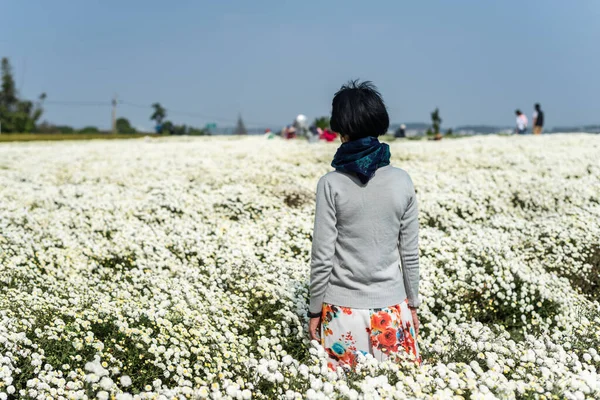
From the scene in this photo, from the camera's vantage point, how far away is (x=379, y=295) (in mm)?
3682

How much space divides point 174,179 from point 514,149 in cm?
1177

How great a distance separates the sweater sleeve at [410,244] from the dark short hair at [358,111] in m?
0.54

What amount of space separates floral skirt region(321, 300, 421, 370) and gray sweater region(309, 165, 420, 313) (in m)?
0.06

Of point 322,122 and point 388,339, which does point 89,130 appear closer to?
point 322,122

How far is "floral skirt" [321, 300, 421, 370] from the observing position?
3.69 meters

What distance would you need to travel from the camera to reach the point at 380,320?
3688 millimetres

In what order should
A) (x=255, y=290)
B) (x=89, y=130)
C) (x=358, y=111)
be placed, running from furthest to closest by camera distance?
(x=89, y=130) < (x=255, y=290) < (x=358, y=111)

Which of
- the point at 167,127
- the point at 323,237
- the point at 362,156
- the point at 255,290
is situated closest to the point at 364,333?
the point at 323,237

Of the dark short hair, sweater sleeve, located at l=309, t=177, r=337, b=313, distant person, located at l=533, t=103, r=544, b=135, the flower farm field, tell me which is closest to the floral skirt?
the flower farm field

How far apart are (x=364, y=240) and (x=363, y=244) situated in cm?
3

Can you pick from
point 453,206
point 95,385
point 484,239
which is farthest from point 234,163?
point 95,385

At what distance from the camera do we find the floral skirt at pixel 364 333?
3.69 meters

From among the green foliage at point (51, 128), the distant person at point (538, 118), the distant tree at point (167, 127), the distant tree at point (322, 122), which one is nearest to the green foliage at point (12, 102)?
the green foliage at point (51, 128)

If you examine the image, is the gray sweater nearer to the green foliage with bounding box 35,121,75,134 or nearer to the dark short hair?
the dark short hair
